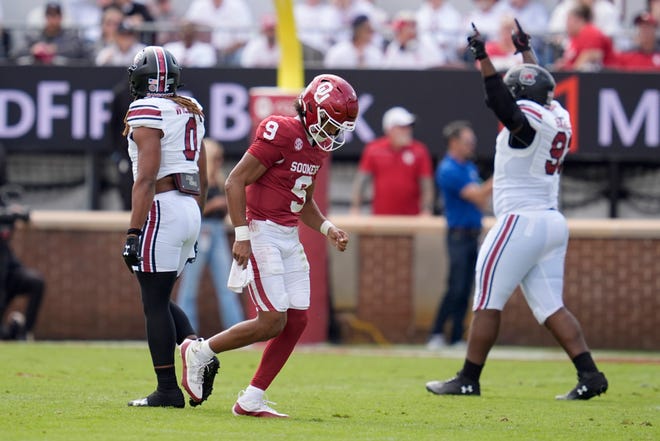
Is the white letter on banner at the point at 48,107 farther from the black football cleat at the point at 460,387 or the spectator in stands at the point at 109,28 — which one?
the black football cleat at the point at 460,387

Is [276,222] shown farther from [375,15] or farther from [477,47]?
[375,15]

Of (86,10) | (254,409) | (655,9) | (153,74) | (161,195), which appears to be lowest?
(254,409)

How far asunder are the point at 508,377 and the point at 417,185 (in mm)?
4736

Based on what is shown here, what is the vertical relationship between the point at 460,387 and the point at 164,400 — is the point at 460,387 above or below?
below

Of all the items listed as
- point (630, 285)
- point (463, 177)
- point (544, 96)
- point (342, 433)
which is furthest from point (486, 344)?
point (630, 285)

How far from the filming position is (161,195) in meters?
7.94

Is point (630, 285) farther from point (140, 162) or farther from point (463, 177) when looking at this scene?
A: point (140, 162)

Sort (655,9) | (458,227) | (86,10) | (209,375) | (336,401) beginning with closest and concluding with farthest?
1. (209,375)
2. (336,401)
3. (458,227)
4. (655,9)
5. (86,10)

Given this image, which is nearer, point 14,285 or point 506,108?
point 506,108

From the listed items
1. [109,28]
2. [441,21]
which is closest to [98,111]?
[109,28]

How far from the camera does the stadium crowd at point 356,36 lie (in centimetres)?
1605

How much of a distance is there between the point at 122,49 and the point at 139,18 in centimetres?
132

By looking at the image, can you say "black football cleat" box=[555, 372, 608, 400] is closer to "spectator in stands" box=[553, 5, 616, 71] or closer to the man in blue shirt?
the man in blue shirt

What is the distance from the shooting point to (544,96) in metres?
9.56
